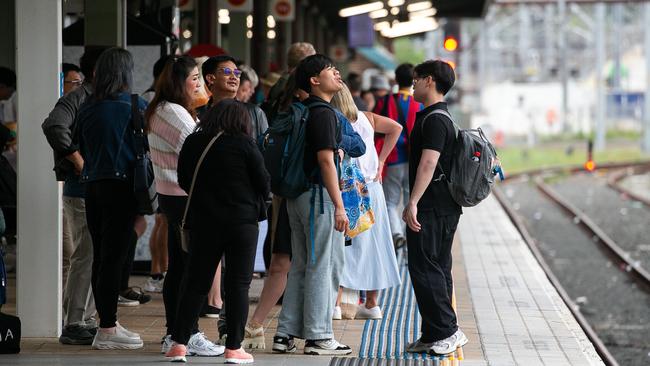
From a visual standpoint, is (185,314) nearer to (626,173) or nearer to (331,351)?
(331,351)

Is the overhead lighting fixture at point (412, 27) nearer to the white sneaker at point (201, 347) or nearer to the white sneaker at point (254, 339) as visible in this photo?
the white sneaker at point (254, 339)

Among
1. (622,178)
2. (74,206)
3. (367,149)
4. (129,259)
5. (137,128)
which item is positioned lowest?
(622,178)

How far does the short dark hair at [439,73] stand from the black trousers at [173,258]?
1.71 metres

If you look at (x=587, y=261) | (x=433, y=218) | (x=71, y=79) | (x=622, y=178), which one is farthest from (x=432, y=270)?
(x=622, y=178)

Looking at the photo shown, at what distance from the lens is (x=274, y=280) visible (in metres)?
8.20

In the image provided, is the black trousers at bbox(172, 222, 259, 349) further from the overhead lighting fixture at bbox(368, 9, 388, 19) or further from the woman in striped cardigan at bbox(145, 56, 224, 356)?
the overhead lighting fixture at bbox(368, 9, 388, 19)

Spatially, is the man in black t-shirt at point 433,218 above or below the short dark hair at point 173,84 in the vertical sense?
below

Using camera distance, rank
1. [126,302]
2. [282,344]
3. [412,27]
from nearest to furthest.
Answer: [282,344] → [126,302] → [412,27]

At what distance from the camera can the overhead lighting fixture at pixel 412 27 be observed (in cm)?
2781

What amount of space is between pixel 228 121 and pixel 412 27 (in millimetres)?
21871

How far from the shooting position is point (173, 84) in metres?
8.00

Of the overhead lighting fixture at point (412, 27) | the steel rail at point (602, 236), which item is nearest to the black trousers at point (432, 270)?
the steel rail at point (602, 236)

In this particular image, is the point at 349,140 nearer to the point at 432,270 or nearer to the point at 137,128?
the point at 432,270

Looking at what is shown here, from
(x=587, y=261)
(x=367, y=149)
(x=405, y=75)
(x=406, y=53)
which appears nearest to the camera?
(x=367, y=149)
